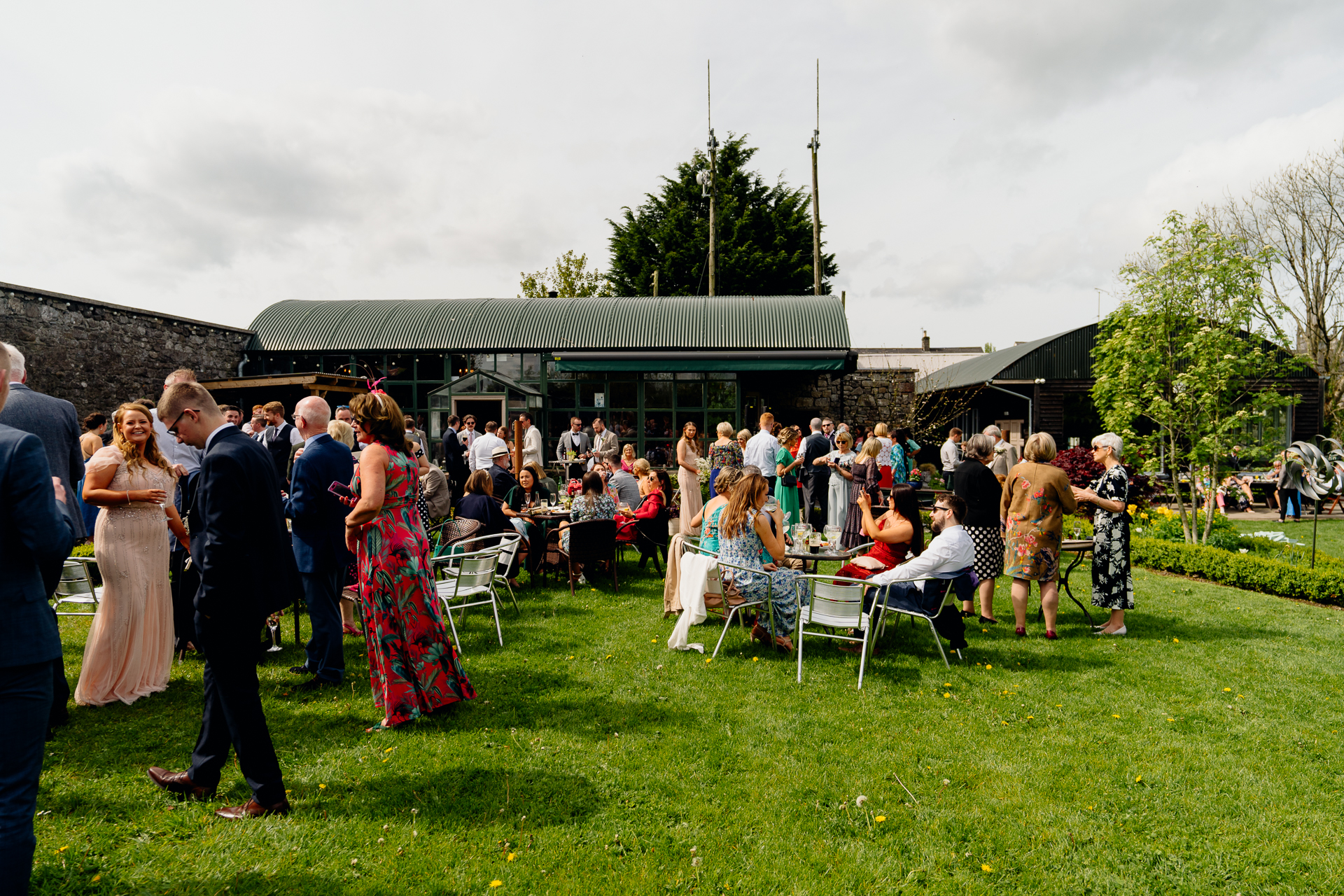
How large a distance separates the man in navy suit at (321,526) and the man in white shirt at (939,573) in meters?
3.64

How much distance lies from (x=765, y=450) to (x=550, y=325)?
32.7 ft

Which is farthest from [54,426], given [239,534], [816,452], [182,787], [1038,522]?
[816,452]

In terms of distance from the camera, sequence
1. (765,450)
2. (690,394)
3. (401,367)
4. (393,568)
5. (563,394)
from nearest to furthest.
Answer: (393,568) < (765,450) < (690,394) < (563,394) < (401,367)

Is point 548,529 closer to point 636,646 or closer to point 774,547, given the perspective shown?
point 636,646

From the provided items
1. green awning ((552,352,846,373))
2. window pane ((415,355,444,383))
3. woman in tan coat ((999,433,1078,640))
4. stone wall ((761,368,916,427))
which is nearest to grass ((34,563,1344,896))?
woman in tan coat ((999,433,1078,640))

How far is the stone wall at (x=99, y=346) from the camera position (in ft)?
41.7

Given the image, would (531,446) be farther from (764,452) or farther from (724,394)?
(764,452)

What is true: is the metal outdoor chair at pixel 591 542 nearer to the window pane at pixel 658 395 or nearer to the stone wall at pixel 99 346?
the window pane at pixel 658 395

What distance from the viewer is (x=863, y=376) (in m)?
20.6

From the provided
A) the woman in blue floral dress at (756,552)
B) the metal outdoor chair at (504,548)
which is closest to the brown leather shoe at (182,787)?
the metal outdoor chair at (504,548)

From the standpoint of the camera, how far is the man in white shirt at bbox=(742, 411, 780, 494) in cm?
968

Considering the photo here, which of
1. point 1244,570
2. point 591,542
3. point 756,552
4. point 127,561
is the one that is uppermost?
point 127,561

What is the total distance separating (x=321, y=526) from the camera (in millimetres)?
4527

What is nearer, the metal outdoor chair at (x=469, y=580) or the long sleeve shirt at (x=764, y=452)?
the metal outdoor chair at (x=469, y=580)
